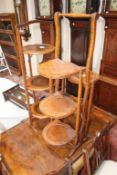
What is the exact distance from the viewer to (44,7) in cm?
219

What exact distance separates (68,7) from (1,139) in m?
1.69

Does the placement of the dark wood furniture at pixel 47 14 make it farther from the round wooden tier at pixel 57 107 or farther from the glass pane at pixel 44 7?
the round wooden tier at pixel 57 107

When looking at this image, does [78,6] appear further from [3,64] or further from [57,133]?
[3,64]

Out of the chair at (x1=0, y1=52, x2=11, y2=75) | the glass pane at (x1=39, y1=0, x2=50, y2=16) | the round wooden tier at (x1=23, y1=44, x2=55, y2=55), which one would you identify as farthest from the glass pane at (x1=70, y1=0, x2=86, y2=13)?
the chair at (x1=0, y1=52, x2=11, y2=75)

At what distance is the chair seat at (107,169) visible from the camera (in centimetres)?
110

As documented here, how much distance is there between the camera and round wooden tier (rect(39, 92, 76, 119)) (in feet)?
4.09

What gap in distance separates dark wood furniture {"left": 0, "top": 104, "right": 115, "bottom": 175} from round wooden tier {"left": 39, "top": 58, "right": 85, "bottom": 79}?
18.1 inches

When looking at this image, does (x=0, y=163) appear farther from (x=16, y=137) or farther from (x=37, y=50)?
(x=37, y=50)

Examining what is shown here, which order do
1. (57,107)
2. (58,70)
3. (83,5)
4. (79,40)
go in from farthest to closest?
(79,40) → (83,5) → (57,107) → (58,70)

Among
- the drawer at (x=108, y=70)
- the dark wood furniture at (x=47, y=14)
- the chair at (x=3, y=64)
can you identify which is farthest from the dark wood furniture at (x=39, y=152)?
the chair at (x=3, y=64)

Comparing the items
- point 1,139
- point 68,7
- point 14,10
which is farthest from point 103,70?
point 14,10

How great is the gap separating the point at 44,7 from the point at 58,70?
5.03ft

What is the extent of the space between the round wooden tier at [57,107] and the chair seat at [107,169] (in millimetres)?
450

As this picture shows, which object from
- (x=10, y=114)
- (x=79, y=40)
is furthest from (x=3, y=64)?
(x=79, y=40)
